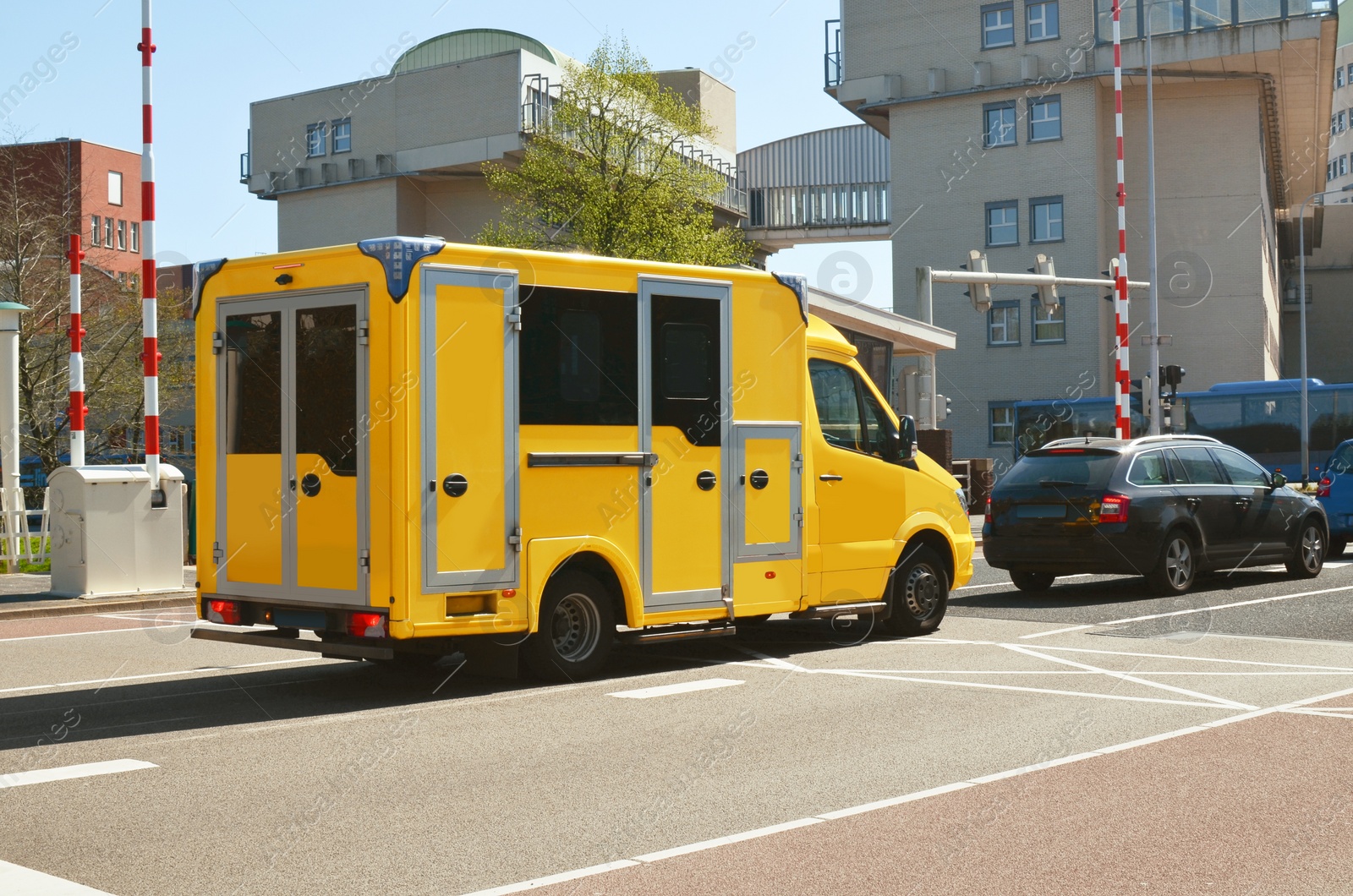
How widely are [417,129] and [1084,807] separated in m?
57.5

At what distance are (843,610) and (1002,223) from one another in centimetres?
4485

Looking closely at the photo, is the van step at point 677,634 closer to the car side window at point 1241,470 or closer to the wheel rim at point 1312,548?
the car side window at point 1241,470

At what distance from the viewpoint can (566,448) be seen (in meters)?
9.38

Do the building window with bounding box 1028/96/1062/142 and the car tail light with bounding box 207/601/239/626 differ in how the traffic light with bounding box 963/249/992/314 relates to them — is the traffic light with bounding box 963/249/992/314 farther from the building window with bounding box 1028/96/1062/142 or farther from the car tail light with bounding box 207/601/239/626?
the building window with bounding box 1028/96/1062/142

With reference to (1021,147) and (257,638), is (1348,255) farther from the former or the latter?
(257,638)

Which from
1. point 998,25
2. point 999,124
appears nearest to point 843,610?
point 999,124

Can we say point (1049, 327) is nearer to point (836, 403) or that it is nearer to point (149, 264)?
point (149, 264)

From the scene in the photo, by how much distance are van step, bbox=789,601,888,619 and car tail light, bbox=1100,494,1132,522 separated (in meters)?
3.78

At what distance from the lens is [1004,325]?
54.2 m

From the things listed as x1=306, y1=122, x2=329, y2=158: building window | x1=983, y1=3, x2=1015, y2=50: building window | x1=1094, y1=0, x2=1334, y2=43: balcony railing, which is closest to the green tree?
x1=983, y1=3, x2=1015, y2=50: building window

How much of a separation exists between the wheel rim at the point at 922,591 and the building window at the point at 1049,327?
42.5 metres

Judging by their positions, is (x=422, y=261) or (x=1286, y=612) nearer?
(x=422, y=261)

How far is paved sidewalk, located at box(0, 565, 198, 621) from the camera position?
14.7 meters

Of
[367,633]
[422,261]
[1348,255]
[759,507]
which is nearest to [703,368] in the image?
[759,507]
